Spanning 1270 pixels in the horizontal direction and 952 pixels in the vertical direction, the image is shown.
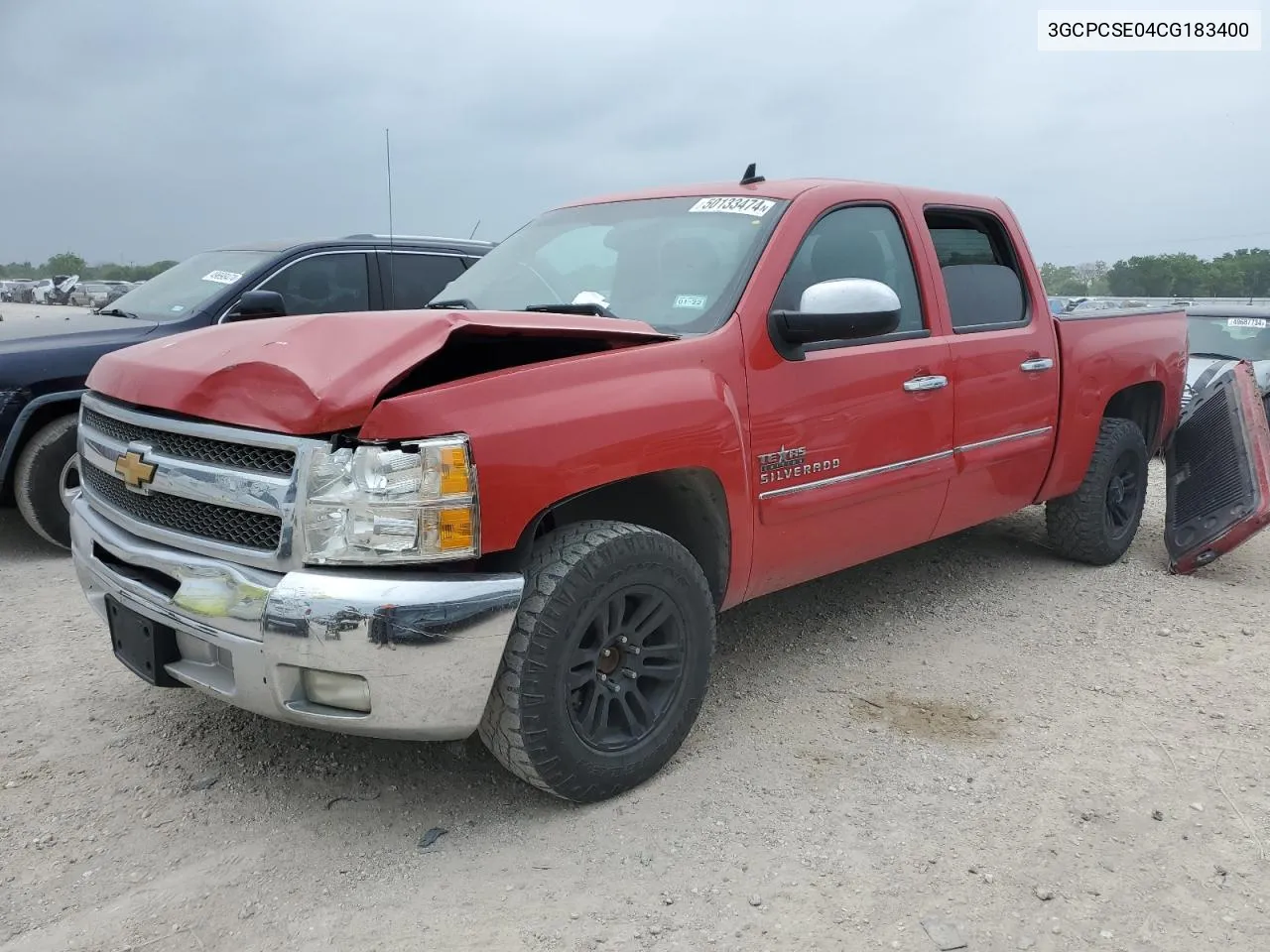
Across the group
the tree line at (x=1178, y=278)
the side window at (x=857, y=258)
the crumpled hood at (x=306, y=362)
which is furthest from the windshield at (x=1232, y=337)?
the crumpled hood at (x=306, y=362)

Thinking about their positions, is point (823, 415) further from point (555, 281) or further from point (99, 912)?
point (99, 912)

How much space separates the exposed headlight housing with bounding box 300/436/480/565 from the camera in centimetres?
236

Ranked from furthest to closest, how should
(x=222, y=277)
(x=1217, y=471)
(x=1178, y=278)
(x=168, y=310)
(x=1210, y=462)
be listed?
(x=1178, y=278) → (x=222, y=277) → (x=168, y=310) → (x=1210, y=462) → (x=1217, y=471)

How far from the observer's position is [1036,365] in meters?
4.41

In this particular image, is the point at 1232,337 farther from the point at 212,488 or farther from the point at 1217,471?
the point at 212,488

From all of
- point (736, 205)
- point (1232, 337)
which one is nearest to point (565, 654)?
point (736, 205)

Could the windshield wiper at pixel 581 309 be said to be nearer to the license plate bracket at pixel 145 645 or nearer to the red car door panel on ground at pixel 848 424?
the red car door panel on ground at pixel 848 424

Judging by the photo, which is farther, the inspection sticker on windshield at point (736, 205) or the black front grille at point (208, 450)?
the inspection sticker on windshield at point (736, 205)

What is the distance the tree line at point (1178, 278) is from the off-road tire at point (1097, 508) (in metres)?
8.51

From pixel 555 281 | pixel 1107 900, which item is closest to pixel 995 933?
pixel 1107 900

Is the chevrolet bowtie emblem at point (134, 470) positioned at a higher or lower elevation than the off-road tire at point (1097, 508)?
higher

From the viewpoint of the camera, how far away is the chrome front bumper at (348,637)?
2.35 metres

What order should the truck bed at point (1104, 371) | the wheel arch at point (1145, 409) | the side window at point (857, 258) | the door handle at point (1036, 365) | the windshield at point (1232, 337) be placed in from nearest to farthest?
1. the side window at point (857, 258)
2. the door handle at point (1036, 365)
3. the truck bed at point (1104, 371)
4. the wheel arch at point (1145, 409)
5. the windshield at point (1232, 337)

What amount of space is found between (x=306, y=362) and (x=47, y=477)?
3.55 m
